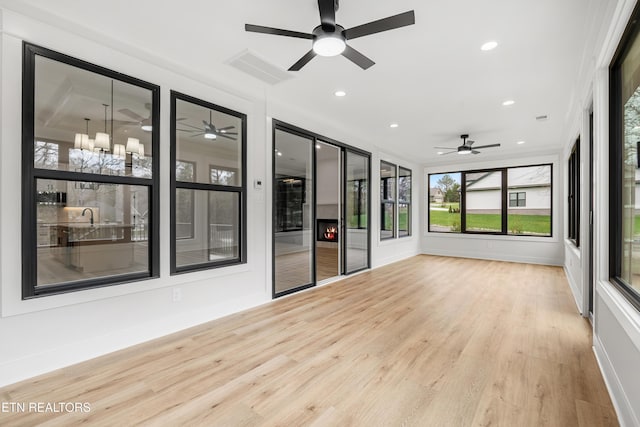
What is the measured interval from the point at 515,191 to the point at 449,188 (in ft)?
5.14

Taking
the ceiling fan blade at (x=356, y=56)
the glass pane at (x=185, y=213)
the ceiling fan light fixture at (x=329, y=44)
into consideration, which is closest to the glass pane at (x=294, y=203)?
the glass pane at (x=185, y=213)

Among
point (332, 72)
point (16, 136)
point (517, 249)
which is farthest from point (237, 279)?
point (517, 249)

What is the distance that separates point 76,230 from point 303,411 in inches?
93.2

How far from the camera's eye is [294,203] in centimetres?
481

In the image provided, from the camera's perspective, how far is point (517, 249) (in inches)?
284

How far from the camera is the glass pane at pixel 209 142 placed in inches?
125

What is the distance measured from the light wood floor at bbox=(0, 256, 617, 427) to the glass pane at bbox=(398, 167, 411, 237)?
13.4 feet

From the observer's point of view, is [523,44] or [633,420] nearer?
[633,420]

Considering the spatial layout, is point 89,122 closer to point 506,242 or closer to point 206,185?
point 206,185

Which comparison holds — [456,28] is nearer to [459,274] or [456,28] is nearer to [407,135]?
[407,135]

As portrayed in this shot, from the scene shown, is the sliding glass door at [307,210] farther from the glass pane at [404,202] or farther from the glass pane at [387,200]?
the glass pane at [404,202]

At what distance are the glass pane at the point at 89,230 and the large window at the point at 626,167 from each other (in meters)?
3.75

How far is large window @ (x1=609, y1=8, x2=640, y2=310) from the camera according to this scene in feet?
6.00

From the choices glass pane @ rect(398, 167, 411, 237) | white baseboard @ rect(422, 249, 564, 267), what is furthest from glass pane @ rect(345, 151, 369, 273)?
white baseboard @ rect(422, 249, 564, 267)
